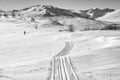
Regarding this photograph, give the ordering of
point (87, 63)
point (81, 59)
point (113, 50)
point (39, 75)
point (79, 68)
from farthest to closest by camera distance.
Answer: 1. point (113, 50)
2. point (81, 59)
3. point (87, 63)
4. point (79, 68)
5. point (39, 75)

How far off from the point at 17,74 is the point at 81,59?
1227 cm

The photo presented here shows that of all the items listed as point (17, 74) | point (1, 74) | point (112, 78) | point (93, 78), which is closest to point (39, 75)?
point (17, 74)

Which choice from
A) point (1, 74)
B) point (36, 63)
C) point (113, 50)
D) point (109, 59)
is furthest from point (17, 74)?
point (113, 50)

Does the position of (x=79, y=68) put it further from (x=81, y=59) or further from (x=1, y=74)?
(x=1, y=74)

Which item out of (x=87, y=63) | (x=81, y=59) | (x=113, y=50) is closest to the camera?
(x=87, y=63)

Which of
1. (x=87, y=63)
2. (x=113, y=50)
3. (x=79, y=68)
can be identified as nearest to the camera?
(x=79, y=68)

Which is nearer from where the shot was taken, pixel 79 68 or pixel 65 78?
pixel 65 78

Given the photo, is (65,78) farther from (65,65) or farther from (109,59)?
(109,59)

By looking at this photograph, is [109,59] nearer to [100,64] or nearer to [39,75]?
[100,64]

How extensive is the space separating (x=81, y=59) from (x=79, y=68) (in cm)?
505

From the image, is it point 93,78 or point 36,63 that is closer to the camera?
point 93,78

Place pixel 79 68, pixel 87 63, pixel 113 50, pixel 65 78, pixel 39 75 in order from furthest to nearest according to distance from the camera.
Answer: pixel 113 50, pixel 87 63, pixel 79 68, pixel 39 75, pixel 65 78

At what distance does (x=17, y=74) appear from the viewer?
917 inches

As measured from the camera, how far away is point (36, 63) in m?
29.0
